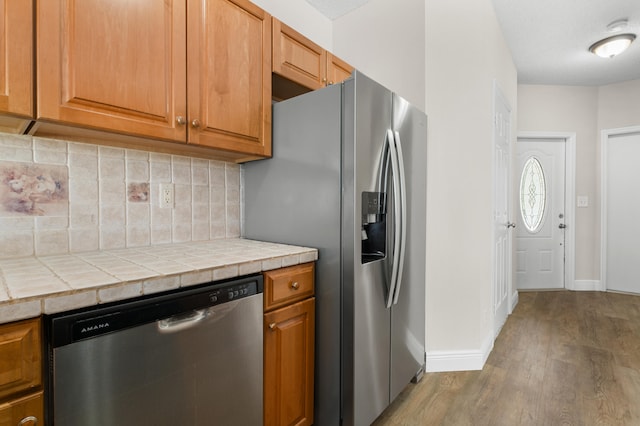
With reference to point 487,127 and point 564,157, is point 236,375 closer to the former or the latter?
point 487,127

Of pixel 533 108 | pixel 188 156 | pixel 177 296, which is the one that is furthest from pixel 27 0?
pixel 533 108

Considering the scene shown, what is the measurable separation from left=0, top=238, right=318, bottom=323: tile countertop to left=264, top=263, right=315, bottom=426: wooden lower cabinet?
0.30 ft

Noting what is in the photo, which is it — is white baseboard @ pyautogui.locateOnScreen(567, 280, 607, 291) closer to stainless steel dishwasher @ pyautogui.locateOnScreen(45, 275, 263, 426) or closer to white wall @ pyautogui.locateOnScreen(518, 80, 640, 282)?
white wall @ pyautogui.locateOnScreen(518, 80, 640, 282)

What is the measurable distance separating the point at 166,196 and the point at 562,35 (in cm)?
364

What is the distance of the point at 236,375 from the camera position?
1.18m

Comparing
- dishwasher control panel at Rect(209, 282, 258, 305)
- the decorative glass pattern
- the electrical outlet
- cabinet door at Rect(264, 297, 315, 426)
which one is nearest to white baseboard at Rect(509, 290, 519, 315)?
the decorative glass pattern

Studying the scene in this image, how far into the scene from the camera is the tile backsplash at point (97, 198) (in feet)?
4.02

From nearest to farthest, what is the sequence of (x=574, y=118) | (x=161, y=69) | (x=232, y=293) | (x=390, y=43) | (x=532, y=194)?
1. (x=232, y=293)
2. (x=161, y=69)
3. (x=390, y=43)
4. (x=574, y=118)
5. (x=532, y=194)

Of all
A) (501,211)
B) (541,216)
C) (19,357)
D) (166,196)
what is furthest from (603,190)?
(19,357)

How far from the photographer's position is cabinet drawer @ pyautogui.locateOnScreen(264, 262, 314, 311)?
4.30 feet

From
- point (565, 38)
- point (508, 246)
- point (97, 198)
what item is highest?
point (565, 38)

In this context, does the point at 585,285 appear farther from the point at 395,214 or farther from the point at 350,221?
the point at 350,221

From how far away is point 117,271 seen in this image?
3.30 feet

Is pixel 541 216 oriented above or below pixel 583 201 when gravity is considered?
below
